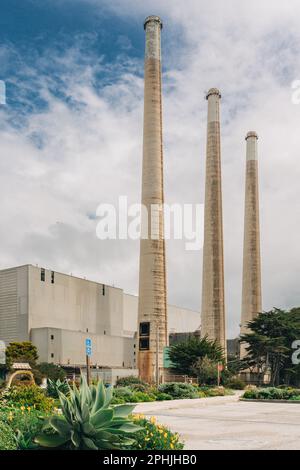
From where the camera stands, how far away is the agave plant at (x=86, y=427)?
10.3 metres

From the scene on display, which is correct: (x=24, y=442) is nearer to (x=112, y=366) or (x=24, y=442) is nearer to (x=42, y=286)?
(x=42, y=286)

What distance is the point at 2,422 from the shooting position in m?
11.4

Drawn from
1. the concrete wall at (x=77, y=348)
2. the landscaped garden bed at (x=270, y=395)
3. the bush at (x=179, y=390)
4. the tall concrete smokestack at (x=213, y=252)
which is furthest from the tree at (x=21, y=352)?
the landscaped garden bed at (x=270, y=395)

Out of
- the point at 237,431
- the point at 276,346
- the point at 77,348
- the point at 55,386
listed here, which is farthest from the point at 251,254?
the point at 237,431

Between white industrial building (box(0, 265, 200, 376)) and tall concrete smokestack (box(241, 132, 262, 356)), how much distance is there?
1975 centimetres

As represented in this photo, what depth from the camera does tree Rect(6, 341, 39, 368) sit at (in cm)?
7225

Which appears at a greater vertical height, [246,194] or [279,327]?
[246,194]

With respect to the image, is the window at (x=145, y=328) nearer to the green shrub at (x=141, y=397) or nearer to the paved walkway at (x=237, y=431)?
the green shrub at (x=141, y=397)

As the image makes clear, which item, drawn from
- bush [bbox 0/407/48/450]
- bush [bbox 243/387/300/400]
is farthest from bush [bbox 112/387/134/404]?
bush [bbox 0/407/48/450]

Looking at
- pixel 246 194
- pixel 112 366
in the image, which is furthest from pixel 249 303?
pixel 112 366

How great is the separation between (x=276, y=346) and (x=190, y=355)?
9650 millimetres

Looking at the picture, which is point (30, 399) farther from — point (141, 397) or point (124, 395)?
point (141, 397)

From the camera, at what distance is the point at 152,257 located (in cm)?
6969
